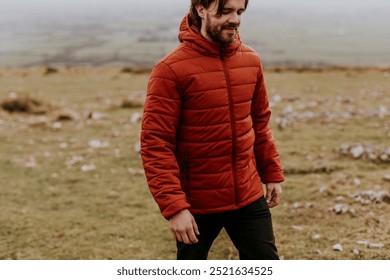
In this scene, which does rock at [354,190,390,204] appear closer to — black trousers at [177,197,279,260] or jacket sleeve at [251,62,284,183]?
jacket sleeve at [251,62,284,183]

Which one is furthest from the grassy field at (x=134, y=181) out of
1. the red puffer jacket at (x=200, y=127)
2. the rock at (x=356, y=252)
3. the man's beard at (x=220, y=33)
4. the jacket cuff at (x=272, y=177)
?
the man's beard at (x=220, y=33)

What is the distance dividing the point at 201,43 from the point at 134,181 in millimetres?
5498

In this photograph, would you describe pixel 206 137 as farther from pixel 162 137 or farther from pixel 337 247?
pixel 337 247

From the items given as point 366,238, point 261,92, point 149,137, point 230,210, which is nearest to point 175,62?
point 149,137

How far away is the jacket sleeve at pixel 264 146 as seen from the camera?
3666 millimetres

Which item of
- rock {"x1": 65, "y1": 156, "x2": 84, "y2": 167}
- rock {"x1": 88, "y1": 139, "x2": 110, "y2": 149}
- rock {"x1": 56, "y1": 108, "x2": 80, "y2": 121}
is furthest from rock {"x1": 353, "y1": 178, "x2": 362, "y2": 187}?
rock {"x1": 56, "y1": 108, "x2": 80, "y2": 121}

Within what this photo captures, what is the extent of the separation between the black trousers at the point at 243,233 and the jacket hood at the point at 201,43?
114 cm

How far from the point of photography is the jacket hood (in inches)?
122

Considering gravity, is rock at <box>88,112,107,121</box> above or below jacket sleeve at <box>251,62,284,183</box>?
below

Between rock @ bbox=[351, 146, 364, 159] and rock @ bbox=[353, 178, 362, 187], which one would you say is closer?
rock @ bbox=[353, 178, 362, 187]

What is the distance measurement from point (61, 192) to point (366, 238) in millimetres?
5003

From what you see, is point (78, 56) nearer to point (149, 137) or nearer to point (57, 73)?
point (57, 73)

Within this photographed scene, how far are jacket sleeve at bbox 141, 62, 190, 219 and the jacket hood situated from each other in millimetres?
270

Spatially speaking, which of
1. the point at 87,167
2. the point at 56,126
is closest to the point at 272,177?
the point at 87,167
